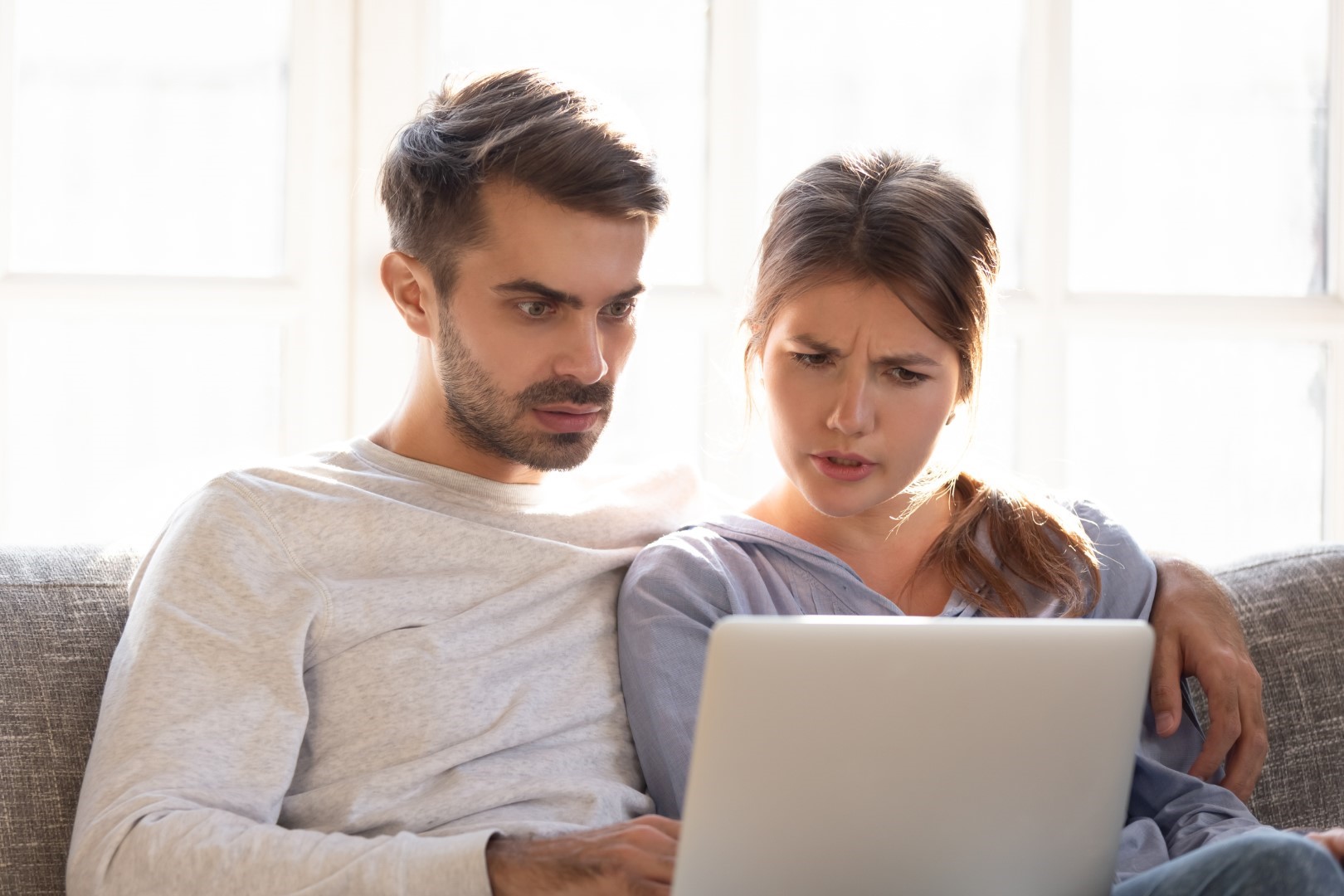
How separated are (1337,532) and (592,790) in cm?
175

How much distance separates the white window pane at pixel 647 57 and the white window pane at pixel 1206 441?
79 centimetres

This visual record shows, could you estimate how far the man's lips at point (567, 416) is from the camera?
1.51m

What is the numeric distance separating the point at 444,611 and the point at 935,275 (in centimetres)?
65

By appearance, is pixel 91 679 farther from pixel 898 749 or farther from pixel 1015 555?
pixel 1015 555

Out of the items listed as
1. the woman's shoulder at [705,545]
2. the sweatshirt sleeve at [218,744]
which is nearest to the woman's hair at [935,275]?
the woman's shoulder at [705,545]

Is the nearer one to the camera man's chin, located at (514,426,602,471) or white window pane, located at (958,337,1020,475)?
man's chin, located at (514,426,602,471)

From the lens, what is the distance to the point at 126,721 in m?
1.24

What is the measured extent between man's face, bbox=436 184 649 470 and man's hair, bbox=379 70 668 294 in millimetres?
18

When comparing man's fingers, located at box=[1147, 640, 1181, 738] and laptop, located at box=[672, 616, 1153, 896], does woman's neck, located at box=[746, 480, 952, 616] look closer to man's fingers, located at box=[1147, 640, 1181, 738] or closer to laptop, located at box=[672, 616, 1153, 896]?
man's fingers, located at box=[1147, 640, 1181, 738]

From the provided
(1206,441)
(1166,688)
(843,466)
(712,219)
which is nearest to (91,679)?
(843,466)

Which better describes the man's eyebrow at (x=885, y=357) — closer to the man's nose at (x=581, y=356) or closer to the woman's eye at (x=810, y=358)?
the woman's eye at (x=810, y=358)

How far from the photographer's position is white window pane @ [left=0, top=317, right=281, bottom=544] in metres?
2.25

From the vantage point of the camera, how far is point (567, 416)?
1.52 m

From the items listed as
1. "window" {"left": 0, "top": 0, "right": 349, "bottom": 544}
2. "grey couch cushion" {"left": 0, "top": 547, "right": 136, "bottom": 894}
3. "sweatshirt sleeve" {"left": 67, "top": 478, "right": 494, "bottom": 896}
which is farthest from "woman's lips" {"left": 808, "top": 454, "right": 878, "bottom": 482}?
"window" {"left": 0, "top": 0, "right": 349, "bottom": 544}
